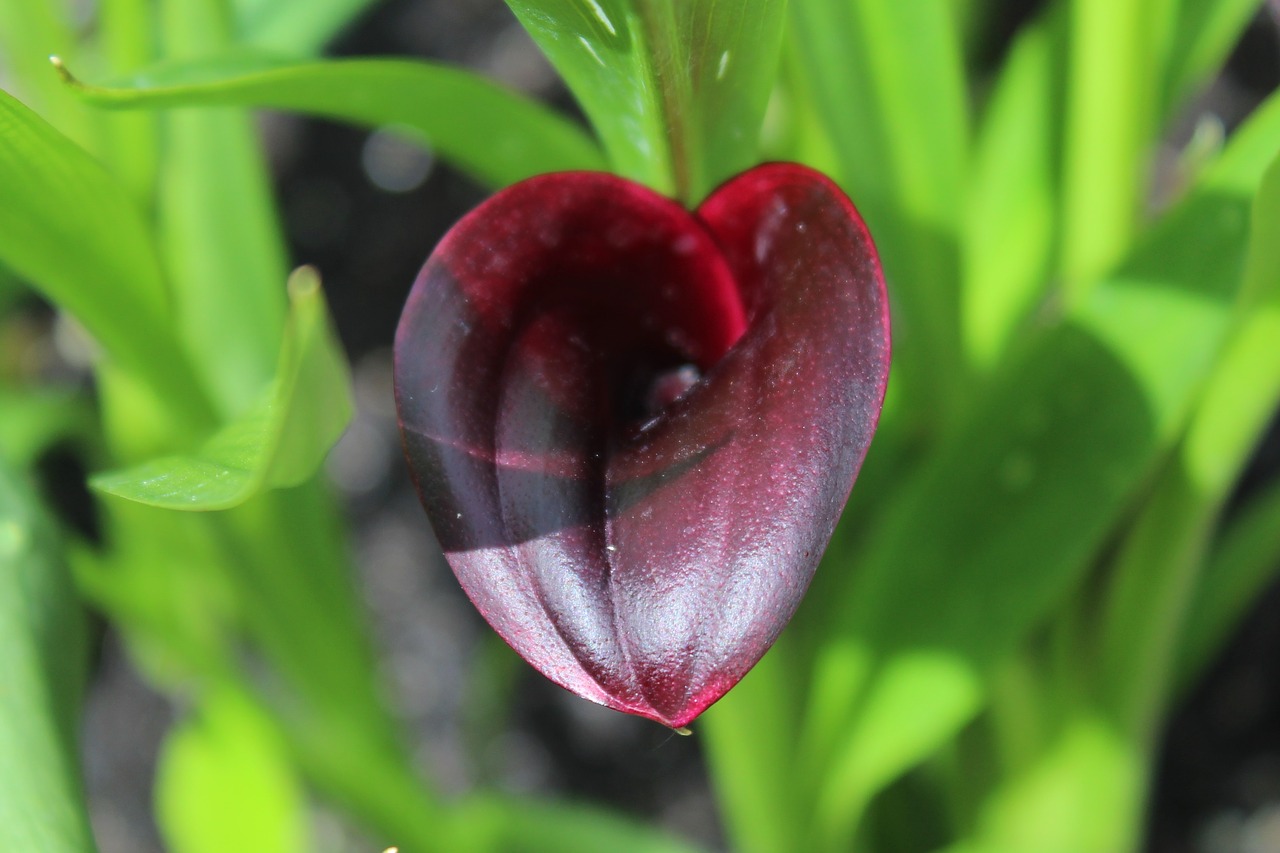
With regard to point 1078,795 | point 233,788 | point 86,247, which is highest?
point 86,247

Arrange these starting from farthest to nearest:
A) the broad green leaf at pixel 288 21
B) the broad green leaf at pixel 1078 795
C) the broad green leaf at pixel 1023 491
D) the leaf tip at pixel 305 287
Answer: the broad green leaf at pixel 288 21, the broad green leaf at pixel 1078 795, the broad green leaf at pixel 1023 491, the leaf tip at pixel 305 287

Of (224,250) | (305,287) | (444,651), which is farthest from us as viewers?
(444,651)

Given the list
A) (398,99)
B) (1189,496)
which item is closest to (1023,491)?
(1189,496)

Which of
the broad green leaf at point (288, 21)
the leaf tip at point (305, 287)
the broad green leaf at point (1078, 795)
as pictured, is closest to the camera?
the leaf tip at point (305, 287)

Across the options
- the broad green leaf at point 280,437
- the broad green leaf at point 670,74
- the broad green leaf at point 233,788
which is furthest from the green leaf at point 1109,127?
the broad green leaf at point 233,788

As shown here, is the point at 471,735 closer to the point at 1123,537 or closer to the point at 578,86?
the point at 1123,537

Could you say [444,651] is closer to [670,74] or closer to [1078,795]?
[1078,795]

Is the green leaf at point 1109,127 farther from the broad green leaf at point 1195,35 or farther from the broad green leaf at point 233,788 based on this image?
the broad green leaf at point 233,788
